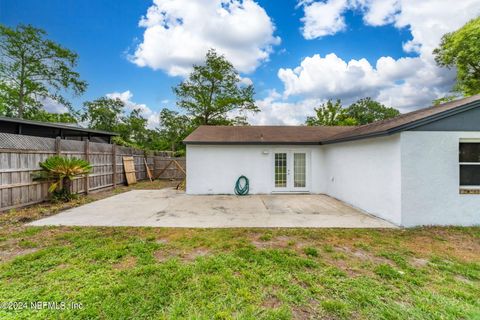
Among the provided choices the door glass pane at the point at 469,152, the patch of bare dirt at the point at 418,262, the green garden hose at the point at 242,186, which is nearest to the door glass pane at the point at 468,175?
the door glass pane at the point at 469,152

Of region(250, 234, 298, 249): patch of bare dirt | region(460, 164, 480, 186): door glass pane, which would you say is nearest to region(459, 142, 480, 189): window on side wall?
region(460, 164, 480, 186): door glass pane

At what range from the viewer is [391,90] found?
1952 centimetres

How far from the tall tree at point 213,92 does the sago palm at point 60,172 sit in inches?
591

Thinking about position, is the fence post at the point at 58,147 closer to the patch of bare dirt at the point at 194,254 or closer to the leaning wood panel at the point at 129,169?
the leaning wood panel at the point at 129,169

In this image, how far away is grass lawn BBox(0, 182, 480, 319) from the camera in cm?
229

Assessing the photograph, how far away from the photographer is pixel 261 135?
1047 centimetres

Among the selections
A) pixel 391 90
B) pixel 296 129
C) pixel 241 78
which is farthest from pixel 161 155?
pixel 391 90

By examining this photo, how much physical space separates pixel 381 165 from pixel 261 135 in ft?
18.5

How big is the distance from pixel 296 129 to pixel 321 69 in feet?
19.2

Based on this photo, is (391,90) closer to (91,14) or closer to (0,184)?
(91,14)

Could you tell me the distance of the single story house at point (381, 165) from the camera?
16.7ft

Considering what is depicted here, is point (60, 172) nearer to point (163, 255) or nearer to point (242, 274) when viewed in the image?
point (163, 255)

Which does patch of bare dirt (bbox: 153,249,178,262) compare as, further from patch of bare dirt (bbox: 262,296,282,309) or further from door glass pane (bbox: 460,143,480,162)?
door glass pane (bbox: 460,143,480,162)

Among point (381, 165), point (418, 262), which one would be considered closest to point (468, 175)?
point (381, 165)
